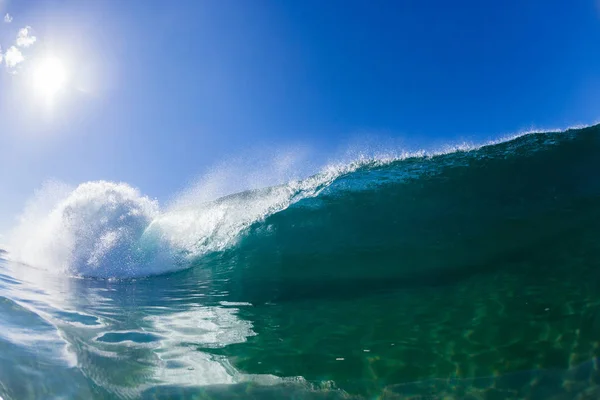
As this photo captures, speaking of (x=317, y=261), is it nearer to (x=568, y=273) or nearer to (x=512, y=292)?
(x=512, y=292)

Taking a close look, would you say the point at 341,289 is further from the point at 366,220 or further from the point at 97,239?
the point at 97,239

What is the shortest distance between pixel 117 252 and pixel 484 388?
367 inches

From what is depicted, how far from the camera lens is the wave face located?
6.52 m

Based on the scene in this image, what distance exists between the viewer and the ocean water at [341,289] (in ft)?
9.60

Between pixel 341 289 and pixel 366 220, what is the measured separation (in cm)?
294

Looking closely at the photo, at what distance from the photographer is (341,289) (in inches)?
211

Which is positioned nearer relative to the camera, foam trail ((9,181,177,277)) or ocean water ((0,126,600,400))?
ocean water ((0,126,600,400))

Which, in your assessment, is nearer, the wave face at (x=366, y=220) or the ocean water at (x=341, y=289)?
the ocean water at (x=341, y=289)

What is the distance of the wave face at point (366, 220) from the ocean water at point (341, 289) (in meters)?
0.05

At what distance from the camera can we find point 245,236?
28.1 ft

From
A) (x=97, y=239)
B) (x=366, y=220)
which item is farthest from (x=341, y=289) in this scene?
(x=97, y=239)

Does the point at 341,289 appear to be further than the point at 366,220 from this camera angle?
No

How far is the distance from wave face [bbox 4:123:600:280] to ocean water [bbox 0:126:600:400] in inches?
1.8

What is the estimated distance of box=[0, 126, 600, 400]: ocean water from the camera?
115 inches
